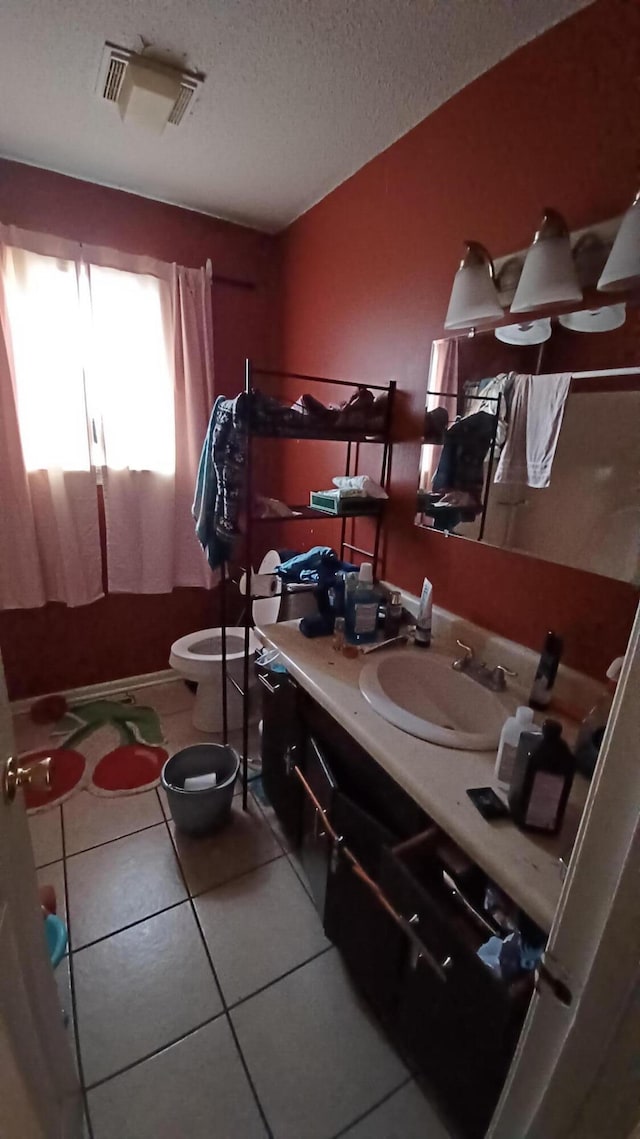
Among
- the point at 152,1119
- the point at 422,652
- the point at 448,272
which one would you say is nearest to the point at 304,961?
the point at 152,1119

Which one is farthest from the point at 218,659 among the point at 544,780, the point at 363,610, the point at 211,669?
the point at 544,780

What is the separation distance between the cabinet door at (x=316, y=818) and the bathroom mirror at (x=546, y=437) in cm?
75

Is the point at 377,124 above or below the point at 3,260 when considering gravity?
above

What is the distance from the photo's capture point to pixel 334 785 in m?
1.03

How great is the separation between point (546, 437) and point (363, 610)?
0.66 meters

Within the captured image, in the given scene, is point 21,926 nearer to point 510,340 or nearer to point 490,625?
point 490,625

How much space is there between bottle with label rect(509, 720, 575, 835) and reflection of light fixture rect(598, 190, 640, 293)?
0.85 metres

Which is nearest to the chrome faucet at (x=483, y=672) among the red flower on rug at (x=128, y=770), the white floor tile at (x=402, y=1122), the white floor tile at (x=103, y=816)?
the white floor tile at (x=402, y=1122)

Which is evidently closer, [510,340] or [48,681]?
[510,340]

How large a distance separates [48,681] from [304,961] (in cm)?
174

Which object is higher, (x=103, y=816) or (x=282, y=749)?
(x=282, y=749)

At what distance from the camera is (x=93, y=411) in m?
1.98

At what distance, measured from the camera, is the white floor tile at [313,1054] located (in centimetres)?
95

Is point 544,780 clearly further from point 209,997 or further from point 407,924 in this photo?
point 209,997
